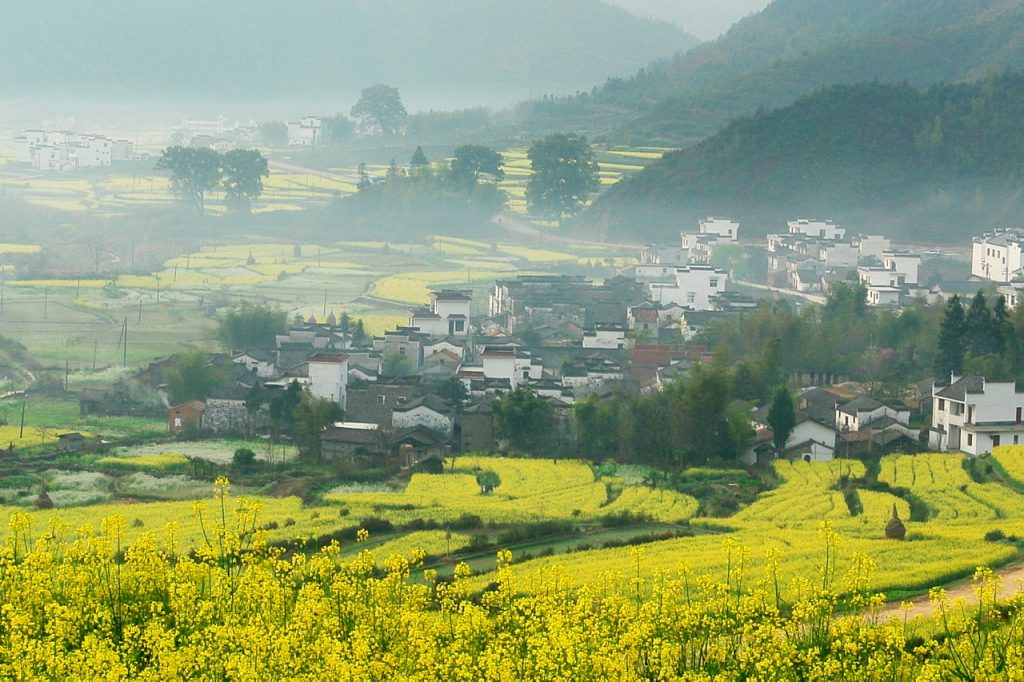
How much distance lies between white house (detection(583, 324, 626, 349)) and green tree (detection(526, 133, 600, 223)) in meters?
19.7

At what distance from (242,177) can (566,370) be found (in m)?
26.3

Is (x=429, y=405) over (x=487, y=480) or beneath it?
over

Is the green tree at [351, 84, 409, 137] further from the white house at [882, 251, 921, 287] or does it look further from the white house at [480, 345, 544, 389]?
the white house at [480, 345, 544, 389]

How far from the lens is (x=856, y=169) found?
41875 mm

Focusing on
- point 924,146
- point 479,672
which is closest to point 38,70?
point 924,146

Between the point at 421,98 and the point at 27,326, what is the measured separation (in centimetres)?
7097

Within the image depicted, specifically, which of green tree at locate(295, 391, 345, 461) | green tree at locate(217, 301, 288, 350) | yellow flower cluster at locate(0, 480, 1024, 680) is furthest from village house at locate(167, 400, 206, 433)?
yellow flower cluster at locate(0, 480, 1024, 680)

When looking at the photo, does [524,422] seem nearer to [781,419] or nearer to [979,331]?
[781,419]

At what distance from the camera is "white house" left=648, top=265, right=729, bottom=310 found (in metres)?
29.7

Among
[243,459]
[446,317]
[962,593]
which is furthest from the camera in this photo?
[446,317]

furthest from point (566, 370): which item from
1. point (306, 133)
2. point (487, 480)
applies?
point (306, 133)

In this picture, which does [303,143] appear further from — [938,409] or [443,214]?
[938,409]

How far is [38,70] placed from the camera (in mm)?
90750

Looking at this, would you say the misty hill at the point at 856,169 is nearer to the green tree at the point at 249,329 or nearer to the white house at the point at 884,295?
the white house at the point at 884,295
